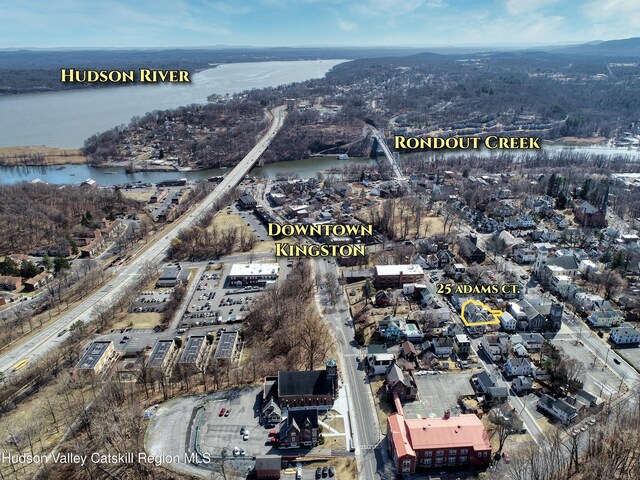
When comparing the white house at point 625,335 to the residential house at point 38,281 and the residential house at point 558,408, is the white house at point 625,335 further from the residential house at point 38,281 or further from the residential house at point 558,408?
the residential house at point 38,281

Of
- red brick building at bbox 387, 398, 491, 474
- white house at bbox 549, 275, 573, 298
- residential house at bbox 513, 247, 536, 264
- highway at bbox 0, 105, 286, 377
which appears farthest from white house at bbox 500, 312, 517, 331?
highway at bbox 0, 105, 286, 377

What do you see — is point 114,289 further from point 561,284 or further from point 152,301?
point 561,284

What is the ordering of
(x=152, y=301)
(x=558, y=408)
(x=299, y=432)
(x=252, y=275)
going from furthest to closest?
(x=252, y=275)
(x=152, y=301)
(x=558, y=408)
(x=299, y=432)

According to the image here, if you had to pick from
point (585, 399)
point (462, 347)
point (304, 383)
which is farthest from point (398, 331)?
point (585, 399)

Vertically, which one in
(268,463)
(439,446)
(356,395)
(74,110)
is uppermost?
(74,110)

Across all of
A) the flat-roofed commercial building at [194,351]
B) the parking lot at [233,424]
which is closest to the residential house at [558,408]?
the parking lot at [233,424]

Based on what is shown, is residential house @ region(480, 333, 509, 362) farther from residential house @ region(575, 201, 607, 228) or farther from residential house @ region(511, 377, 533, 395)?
residential house @ region(575, 201, 607, 228)

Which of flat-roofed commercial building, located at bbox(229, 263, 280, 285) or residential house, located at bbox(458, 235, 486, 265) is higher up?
residential house, located at bbox(458, 235, 486, 265)
